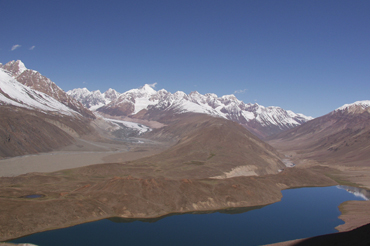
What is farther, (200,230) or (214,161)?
(214,161)

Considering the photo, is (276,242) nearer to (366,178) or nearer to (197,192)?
(197,192)

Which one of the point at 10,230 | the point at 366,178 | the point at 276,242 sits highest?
the point at 366,178

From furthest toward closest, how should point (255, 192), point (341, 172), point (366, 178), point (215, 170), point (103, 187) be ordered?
point (341, 172) < point (366, 178) < point (215, 170) < point (255, 192) < point (103, 187)

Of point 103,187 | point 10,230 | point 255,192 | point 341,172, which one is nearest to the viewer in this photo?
point 10,230

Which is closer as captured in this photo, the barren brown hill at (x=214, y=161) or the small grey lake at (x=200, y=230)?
the small grey lake at (x=200, y=230)

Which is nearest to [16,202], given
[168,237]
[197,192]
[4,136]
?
[168,237]

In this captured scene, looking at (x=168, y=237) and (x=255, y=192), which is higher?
(x=255, y=192)

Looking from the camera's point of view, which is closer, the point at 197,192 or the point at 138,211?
the point at 138,211

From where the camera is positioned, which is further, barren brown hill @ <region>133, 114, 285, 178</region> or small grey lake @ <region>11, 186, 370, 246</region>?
barren brown hill @ <region>133, 114, 285, 178</region>
